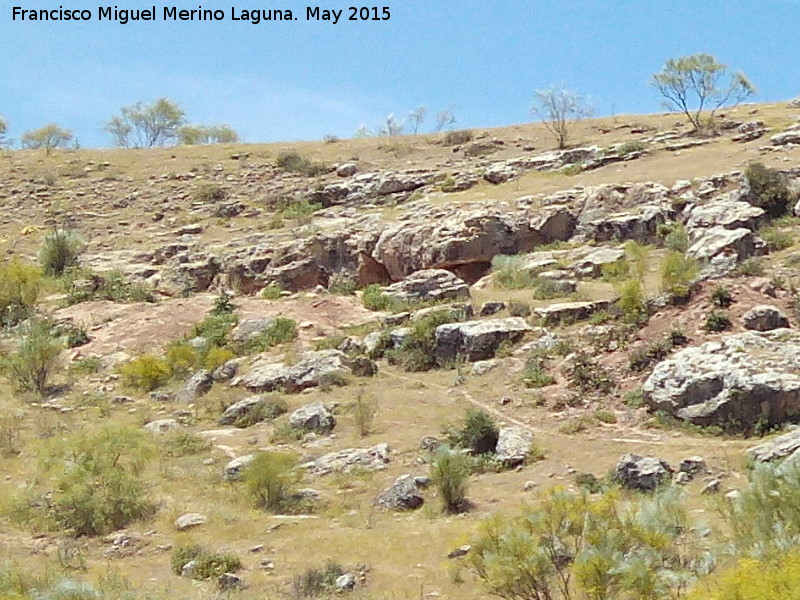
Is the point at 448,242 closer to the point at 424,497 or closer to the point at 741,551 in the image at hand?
the point at 424,497

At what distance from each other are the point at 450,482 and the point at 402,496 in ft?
2.01

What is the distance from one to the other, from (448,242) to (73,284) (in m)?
10.6

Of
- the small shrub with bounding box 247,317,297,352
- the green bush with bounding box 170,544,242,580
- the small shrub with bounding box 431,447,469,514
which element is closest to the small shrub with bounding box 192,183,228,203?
the small shrub with bounding box 247,317,297,352

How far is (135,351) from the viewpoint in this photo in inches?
715

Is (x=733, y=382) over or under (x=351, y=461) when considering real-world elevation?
over

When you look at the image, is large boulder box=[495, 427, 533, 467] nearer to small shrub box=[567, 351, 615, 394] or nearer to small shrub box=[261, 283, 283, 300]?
small shrub box=[567, 351, 615, 394]

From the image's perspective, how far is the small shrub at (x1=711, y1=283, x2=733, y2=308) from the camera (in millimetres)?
12977

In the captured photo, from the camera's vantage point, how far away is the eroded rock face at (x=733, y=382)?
33.0 feet

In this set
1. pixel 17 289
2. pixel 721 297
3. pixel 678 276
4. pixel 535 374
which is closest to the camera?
pixel 721 297

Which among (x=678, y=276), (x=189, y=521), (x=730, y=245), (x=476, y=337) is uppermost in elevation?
(x=730, y=245)

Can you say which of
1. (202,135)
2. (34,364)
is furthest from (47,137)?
(34,364)

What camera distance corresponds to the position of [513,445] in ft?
34.7

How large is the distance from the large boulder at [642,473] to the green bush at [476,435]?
87.9 inches

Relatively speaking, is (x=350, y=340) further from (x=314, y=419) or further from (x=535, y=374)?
(x=535, y=374)
